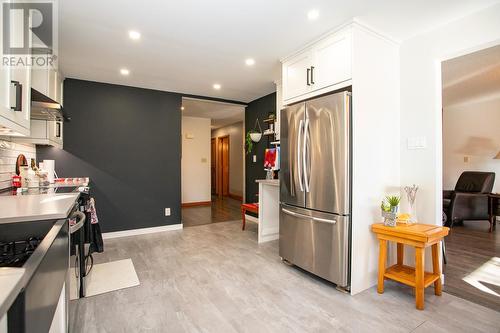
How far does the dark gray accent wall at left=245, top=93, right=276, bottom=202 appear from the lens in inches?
188

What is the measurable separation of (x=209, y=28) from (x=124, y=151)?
267cm

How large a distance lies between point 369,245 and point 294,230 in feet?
2.44

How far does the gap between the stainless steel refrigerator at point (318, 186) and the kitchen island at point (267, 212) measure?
89 cm

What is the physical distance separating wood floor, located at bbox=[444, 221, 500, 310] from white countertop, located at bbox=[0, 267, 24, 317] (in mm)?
2998

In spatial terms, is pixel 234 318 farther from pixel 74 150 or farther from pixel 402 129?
pixel 74 150

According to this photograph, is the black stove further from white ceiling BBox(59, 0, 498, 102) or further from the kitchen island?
the kitchen island

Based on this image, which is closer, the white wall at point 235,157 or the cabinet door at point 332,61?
the cabinet door at point 332,61

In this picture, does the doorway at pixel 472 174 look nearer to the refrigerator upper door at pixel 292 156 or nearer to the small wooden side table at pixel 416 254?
the small wooden side table at pixel 416 254

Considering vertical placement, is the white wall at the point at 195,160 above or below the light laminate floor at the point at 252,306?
above

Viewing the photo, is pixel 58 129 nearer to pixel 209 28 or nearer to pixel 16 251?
pixel 209 28

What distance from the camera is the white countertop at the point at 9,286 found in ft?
1.69

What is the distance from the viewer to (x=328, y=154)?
2.37 m

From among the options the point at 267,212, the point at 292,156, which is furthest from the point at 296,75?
the point at 267,212

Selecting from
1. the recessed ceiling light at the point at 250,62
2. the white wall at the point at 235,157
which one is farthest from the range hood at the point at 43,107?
the white wall at the point at 235,157
